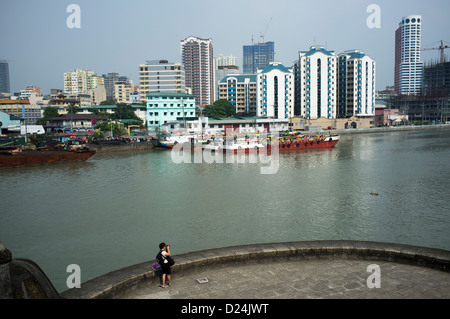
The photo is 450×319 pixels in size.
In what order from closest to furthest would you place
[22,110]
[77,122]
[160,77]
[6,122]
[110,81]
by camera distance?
1. [6,122]
2. [77,122]
3. [22,110]
4. [160,77]
5. [110,81]

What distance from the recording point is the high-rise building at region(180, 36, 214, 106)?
379ft

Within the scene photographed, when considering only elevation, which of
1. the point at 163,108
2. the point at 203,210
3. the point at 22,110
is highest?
the point at 22,110

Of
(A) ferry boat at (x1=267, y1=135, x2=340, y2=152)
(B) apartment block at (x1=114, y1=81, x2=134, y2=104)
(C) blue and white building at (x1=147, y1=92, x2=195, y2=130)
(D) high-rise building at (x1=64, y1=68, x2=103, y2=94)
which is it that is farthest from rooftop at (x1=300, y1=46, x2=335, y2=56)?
(D) high-rise building at (x1=64, y1=68, x2=103, y2=94)

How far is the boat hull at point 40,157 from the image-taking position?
89.6ft

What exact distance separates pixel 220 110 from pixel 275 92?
10.9 m

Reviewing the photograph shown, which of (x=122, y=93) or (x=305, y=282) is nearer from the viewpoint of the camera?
(x=305, y=282)

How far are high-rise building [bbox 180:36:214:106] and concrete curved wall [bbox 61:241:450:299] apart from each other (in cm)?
11060

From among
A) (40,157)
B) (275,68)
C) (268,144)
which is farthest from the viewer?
(275,68)

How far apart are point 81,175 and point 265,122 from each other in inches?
1663

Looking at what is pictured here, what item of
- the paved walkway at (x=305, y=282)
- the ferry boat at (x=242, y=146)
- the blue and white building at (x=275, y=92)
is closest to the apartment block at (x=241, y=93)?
the blue and white building at (x=275, y=92)

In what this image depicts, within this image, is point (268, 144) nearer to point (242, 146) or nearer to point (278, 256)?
point (242, 146)

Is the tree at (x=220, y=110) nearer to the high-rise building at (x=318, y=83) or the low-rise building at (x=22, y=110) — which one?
the high-rise building at (x=318, y=83)

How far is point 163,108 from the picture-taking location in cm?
5556

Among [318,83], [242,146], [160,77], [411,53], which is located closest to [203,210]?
[242,146]
